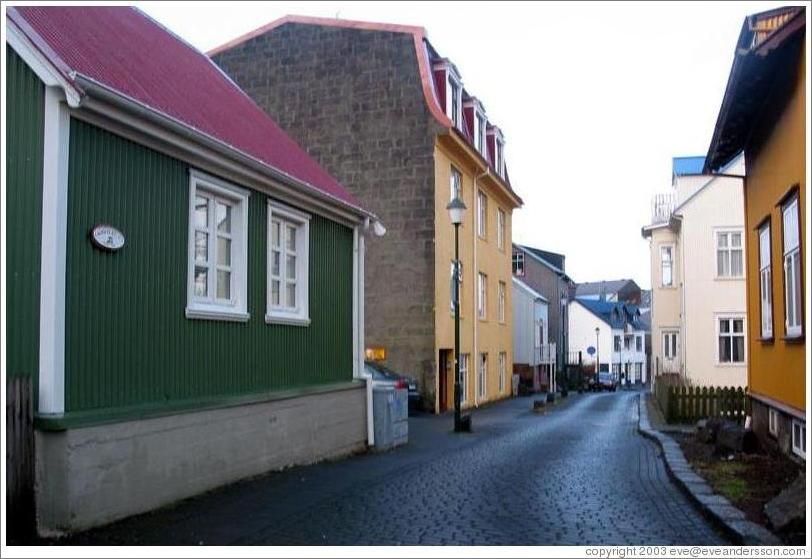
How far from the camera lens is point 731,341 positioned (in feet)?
105

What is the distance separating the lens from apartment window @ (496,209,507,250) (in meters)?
35.5

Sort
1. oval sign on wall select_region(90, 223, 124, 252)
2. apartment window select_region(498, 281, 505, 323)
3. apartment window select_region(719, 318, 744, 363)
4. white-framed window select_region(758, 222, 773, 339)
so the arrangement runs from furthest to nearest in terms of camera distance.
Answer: apartment window select_region(498, 281, 505, 323) < apartment window select_region(719, 318, 744, 363) < white-framed window select_region(758, 222, 773, 339) < oval sign on wall select_region(90, 223, 124, 252)

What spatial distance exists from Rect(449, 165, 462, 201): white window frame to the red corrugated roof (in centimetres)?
1326

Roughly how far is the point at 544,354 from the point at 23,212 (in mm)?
47322

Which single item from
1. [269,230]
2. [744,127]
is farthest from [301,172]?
[744,127]

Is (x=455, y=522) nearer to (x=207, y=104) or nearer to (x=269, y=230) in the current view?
(x=269, y=230)

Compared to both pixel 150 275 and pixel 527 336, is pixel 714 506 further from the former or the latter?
pixel 527 336

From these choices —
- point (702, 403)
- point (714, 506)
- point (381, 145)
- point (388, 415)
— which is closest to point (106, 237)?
point (714, 506)

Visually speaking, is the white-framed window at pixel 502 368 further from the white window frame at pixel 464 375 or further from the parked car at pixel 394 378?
the parked car at pixel 394 378

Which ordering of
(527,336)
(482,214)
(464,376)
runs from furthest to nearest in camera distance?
(527,336), (482,214), (464,376)

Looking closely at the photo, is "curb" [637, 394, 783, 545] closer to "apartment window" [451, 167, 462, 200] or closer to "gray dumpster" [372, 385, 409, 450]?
"gray dumpster" [372, 385, 409, 450]

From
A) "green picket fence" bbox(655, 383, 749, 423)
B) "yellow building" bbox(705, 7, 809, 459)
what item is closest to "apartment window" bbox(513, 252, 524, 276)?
"green picket fence" bbox(655, 383, 749, 423)

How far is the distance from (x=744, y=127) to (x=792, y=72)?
2.74 metres

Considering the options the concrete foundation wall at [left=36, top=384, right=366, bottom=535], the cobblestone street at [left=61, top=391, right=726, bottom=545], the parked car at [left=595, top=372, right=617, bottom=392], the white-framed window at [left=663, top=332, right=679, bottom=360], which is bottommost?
the parked car at [left=595, top=372, right=617, bottom=392]
